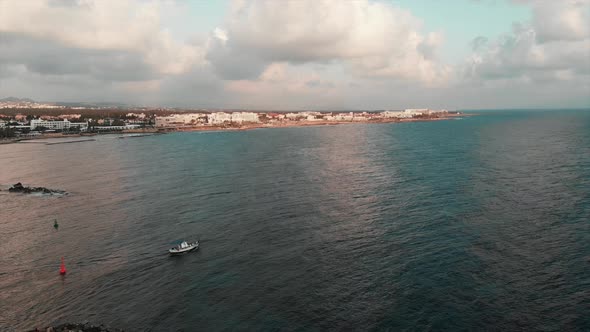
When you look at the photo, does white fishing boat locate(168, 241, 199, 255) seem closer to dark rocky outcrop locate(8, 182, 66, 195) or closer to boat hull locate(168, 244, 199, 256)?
boat hull locate(168, 244, 199, 256)

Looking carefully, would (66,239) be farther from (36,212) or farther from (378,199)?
(378,199)

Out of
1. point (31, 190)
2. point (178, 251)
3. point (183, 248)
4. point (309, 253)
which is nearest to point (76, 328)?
point (178, 251)

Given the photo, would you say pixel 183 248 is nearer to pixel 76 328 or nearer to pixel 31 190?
pixel 76 328

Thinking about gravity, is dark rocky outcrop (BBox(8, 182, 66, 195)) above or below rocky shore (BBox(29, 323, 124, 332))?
above

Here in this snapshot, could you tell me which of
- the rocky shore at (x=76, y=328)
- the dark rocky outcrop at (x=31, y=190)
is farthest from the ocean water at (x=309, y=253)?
the dark rocky outcrop at (x=31, y=190)

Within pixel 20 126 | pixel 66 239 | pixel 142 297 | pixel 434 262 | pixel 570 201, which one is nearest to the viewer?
pixel 142 297

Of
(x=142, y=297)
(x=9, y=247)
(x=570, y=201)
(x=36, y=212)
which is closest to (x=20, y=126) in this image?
(x=36, y=212)

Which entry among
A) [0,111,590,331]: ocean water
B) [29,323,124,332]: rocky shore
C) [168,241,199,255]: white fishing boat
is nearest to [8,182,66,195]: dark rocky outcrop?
[0,111,590,331]: ocean water

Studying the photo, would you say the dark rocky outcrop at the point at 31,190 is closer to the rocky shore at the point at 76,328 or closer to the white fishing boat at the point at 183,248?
the white fishing boat at the point at 183,248
